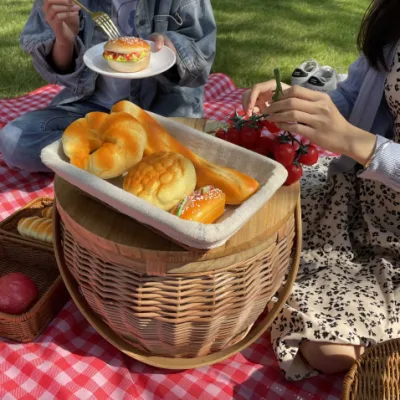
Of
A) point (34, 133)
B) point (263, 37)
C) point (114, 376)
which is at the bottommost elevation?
point (263, 37)

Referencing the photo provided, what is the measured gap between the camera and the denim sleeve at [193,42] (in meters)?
1.78

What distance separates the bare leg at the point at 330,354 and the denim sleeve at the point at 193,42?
3.43 feet

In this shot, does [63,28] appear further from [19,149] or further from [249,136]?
[249,136]

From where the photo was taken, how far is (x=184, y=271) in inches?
36.2

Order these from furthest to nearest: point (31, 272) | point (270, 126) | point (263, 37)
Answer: point (263, 37) → point (31, 272) → point (270, 126)

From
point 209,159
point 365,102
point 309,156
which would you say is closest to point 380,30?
point 365,102

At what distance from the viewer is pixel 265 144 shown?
111cm

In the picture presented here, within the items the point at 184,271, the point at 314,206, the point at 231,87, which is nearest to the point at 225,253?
the point at 184,271

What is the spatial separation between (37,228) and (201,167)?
2.19ft

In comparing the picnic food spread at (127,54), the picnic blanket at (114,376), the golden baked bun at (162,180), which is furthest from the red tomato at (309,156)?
the picnic food spread at (127,54)

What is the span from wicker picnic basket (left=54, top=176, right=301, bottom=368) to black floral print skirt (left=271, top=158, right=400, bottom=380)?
166 mm

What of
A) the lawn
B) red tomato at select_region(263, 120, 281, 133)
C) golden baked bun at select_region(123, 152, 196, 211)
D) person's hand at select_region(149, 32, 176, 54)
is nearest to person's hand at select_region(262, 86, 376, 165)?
red tomato at select_region(263, 120, 281, 133)

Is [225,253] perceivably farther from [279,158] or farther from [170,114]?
[170,114]

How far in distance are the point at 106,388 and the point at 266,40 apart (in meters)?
3.20
